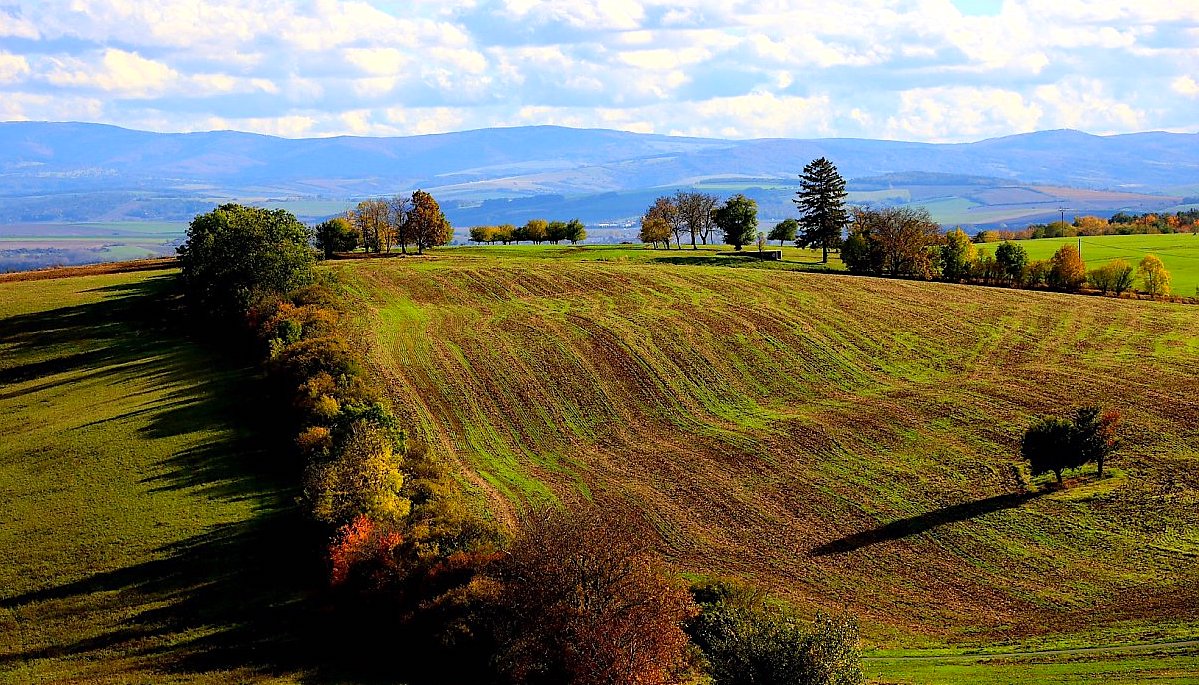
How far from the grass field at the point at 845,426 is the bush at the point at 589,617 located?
28.7 ft

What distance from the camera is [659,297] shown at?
279 ft

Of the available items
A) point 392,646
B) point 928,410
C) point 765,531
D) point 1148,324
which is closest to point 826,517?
point 765,531

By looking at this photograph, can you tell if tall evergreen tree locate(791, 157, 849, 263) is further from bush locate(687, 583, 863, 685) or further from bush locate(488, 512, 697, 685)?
bush locate(687, 583, 863, 685)

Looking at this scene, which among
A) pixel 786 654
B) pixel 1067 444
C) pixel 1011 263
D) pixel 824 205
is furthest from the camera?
pixel 824 205

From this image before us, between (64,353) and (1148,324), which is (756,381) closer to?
(1148,324)

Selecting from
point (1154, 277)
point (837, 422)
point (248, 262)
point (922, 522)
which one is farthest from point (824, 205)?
point (922, 522)

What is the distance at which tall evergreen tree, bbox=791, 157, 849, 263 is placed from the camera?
390 feet

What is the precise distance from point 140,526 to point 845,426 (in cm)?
3878

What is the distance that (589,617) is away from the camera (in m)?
27.8

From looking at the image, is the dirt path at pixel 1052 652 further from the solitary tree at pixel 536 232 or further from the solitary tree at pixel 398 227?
the solitary tree at pixel 536 232

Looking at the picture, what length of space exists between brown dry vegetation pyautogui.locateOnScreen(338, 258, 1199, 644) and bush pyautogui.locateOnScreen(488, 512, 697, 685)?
35.1ft

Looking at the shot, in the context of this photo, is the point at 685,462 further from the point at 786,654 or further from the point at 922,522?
the point at 786,654

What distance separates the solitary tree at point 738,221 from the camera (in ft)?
A: 415

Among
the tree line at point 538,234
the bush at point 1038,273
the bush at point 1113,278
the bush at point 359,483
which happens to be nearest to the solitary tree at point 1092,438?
the bush at point 359,483
